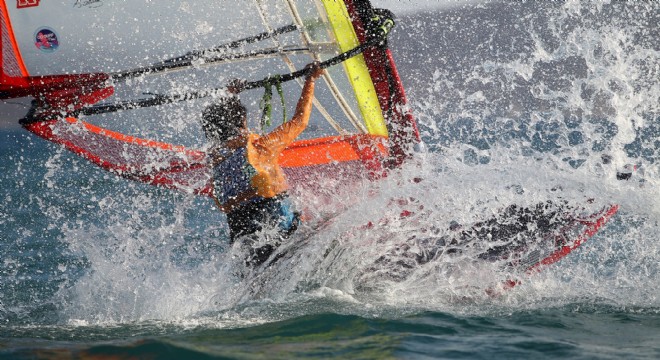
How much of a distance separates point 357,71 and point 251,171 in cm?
165

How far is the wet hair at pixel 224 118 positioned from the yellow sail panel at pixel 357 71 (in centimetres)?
126

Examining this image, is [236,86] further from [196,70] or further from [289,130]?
[196,70]

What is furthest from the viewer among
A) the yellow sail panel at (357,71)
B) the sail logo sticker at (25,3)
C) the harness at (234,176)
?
the yellow sail panel at (357,71)

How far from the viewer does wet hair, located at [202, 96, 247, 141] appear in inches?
168

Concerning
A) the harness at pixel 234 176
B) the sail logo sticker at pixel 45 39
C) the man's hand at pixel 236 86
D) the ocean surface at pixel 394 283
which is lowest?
the ocean surface at pixel 394 283

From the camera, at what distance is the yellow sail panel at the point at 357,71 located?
518cm

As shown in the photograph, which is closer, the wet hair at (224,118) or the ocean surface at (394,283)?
A: the ocean surface at (394,283)

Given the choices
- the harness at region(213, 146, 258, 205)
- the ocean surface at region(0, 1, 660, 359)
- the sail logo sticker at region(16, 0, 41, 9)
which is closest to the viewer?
the ocean surface at region(0, 1, 660, 359)

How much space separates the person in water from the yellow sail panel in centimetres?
92

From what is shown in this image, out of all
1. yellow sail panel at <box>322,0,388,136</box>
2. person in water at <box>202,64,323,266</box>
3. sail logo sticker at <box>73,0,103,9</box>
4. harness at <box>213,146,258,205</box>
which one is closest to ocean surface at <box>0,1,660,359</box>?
person in water at <box>202,64,323,266</box>

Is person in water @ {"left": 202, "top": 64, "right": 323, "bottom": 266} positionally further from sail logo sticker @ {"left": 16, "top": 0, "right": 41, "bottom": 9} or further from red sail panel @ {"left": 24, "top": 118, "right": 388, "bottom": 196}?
sail logo sticker @ {"left": 16, "top": 0, "right": 41, "bottom": 9}

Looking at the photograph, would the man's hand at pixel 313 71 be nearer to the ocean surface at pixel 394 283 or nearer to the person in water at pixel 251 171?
the person in water at pixel 251 171

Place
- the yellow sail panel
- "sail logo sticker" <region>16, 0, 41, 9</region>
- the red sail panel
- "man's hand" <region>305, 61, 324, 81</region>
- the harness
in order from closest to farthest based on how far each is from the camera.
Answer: the harness
"man's hand" <region>305, 61, 324, 81</region>
"sail logo sticker" <region>16, 0, 41, 9</region>
the yellow sail panel
the red sail panel

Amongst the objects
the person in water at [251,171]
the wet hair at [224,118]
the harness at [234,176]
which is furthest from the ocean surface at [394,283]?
the wet hair at [224,118]
